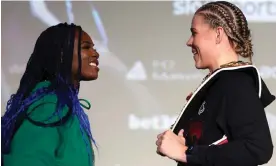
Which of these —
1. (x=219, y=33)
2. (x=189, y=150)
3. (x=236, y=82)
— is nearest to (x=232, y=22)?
(x=219, y=33)

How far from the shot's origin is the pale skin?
133 centimetres

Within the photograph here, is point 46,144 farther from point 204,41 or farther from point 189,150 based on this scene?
point 204,41

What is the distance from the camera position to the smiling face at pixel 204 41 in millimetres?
1369

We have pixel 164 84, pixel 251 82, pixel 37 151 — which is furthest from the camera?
pixel 164 84

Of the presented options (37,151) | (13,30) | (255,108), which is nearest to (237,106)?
(255,108)

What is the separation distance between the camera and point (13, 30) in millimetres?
3629

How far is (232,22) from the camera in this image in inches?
52.5

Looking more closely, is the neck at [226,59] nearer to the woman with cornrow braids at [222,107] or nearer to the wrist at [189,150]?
the woman with cornrow braids at [222,107]

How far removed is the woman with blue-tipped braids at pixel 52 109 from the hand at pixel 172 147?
174 millimetres

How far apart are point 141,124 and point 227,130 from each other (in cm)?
229

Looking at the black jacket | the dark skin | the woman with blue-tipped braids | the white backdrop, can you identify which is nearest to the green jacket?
the woman with blue-tipped braids

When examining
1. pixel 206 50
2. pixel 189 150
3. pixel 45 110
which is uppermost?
pixel 206 50

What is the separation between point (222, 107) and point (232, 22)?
0.21 metres

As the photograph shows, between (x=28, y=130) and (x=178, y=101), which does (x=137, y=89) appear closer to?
(x=178, y=101)
